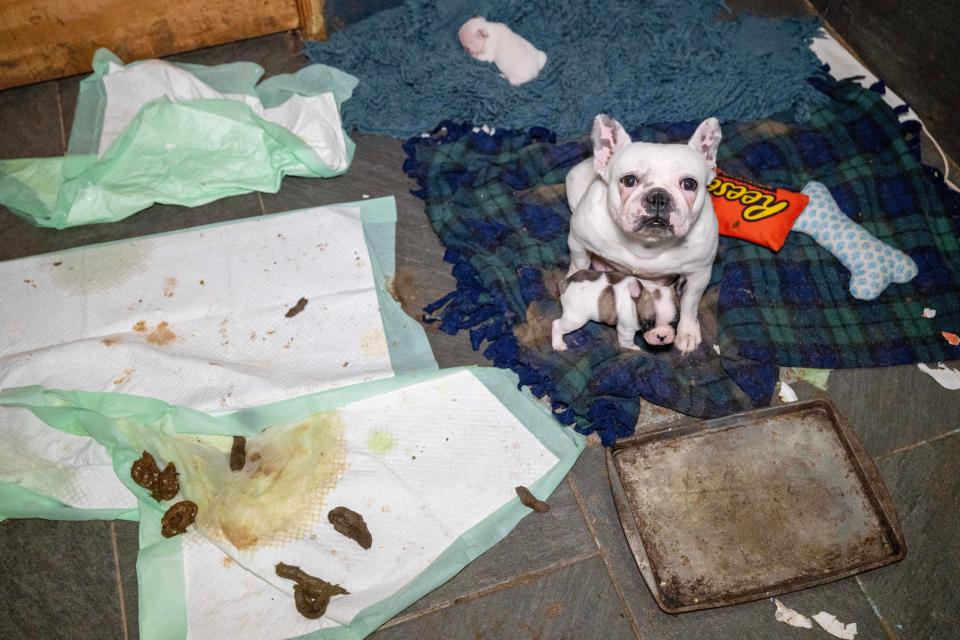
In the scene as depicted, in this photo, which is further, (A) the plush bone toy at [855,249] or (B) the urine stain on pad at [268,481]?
(A) the plush bone toy at [855,249]

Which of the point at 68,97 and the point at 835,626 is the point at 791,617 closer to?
the point at 835,626

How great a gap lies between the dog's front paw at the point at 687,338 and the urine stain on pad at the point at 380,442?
1.01m

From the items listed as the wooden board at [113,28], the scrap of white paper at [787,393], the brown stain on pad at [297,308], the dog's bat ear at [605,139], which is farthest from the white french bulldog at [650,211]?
the wooden board at [113,28]

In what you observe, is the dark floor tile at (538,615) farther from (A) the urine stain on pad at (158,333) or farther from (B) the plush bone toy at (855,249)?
(B) the plush bone toy at (855,249)

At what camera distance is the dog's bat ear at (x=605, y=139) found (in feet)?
6.94

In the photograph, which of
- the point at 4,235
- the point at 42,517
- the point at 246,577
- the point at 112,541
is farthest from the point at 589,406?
the point at 4,235

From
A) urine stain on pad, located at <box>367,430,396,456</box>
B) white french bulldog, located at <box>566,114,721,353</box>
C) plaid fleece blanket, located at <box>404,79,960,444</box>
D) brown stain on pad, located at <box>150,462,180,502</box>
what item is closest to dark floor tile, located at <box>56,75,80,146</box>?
plaid fleece blanket, located at <box>404,79,960,444</box>

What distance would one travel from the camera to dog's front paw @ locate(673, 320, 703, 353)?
97.3 inches

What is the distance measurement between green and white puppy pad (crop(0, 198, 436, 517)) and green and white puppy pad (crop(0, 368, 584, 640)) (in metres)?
0.08

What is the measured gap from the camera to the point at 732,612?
6.85 feet

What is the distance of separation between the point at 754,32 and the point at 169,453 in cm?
299

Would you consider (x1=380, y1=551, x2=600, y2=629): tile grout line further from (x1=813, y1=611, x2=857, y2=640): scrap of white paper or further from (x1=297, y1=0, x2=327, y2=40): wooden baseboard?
(x1=297, y1=0, x2=327, y2=40): wooden baseboard

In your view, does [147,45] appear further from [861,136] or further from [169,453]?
[861,136]

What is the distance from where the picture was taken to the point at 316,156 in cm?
292
